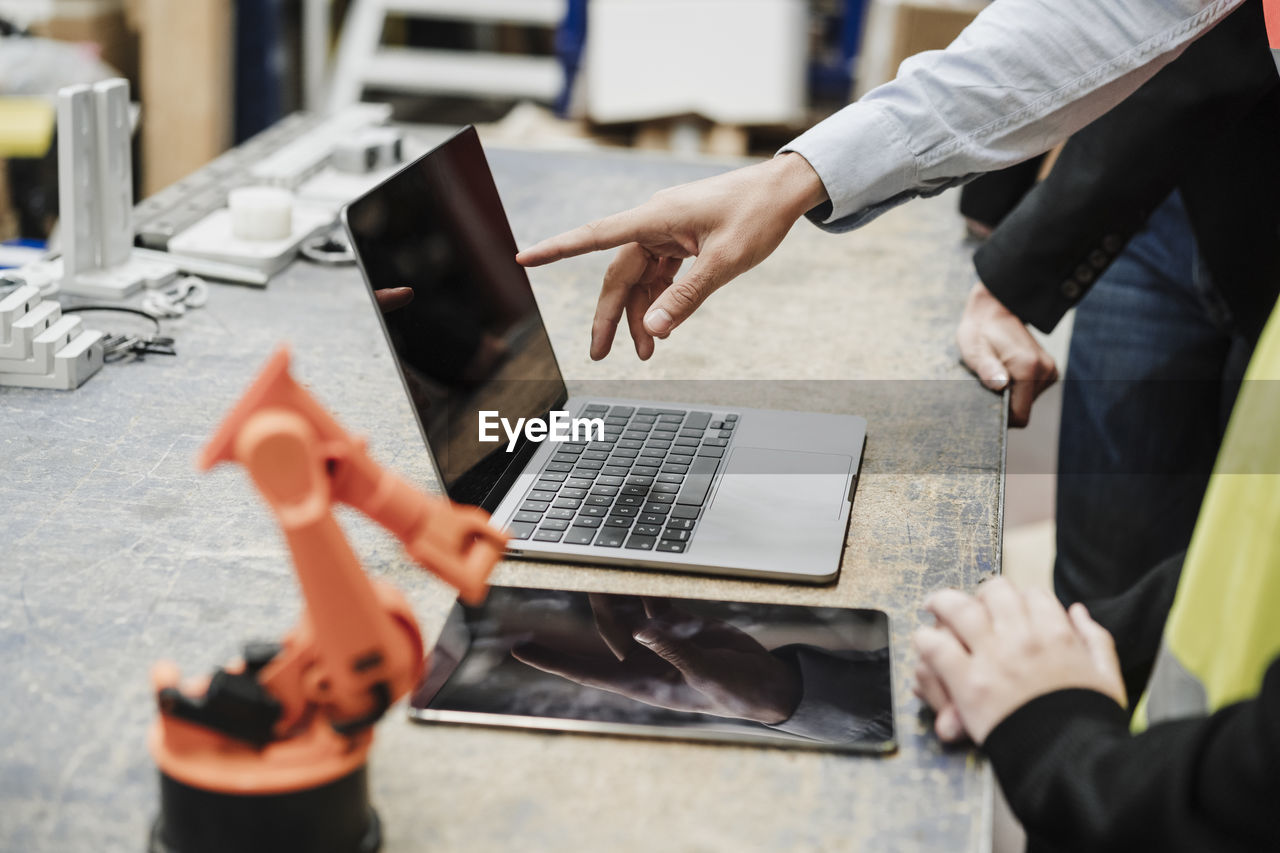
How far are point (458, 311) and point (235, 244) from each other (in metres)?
0.59

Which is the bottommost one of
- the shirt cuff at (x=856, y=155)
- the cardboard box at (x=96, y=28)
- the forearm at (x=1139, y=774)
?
the cardboard box at (x=96, y=28)

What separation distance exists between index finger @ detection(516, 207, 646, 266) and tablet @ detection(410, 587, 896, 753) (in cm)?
30

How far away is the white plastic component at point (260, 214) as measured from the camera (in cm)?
138

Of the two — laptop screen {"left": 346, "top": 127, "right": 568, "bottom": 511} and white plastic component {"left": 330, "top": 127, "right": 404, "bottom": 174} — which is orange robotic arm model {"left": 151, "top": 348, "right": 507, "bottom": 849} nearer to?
laptop screen {"left": 346, "top": 127, "right": 568, "bottom": 511}

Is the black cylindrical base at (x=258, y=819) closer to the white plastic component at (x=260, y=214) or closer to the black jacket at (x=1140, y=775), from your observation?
the black jacket at (x=1140, y=775)

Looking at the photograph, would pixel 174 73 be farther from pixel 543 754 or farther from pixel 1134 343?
pixel 543 754

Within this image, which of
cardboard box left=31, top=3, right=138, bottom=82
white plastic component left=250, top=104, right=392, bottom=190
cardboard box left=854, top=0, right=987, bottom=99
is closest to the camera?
white plastic component left=250, top=104, right=392, bottom=190

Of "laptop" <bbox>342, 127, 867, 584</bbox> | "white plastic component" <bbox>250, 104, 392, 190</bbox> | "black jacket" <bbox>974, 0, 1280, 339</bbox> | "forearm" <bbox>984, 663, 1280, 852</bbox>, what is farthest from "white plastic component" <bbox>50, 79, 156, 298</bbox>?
"forearm" <bbox>984, 663, 1280, 852</bbox>

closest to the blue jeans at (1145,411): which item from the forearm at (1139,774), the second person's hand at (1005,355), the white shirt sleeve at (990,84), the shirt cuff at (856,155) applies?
the second person's hand at (1005,355)

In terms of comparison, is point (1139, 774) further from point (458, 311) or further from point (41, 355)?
point (41, 355)

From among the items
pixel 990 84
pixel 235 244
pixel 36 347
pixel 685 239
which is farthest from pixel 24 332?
pixel 990 84

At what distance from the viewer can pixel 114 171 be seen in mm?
1250

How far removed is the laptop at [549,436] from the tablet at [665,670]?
6 centimetres

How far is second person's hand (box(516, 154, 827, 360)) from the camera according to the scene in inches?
37.6
